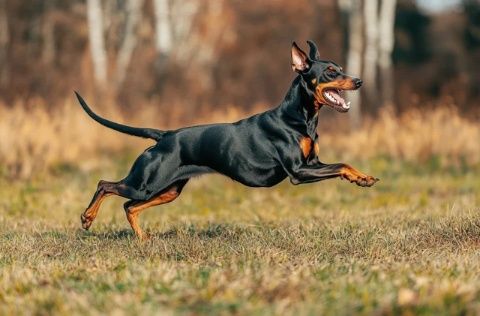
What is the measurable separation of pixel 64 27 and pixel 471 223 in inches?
1194

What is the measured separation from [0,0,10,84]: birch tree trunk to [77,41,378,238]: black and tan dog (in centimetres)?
2278

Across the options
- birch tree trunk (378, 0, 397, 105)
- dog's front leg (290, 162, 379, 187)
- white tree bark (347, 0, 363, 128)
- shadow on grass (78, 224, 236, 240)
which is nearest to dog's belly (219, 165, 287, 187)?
dog's front leg (290, 162, 379, 187)

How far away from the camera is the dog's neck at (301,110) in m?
7.16

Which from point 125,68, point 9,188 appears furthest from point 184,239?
point 125,68

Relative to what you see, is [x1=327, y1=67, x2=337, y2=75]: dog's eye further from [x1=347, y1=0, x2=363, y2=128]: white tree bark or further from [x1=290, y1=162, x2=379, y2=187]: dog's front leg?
[x1=347, y1=0, x2=363, y2=128]: white tree bark

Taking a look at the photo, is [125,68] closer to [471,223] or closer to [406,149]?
[406,149]

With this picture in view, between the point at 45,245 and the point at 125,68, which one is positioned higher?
the point at 125,68

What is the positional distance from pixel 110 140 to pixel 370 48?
9.37m

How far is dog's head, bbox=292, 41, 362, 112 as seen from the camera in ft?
23.4

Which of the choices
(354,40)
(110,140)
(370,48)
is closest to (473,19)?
(370,48)

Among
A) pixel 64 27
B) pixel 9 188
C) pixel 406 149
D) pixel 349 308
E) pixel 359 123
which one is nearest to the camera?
pixel 349 308

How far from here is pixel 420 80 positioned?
111ft

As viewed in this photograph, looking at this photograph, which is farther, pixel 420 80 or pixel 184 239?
Answer: pixel 420 80

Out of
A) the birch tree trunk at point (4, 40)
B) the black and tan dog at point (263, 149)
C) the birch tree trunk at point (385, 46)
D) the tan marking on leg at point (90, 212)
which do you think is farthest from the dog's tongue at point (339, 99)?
the birch tree trunk at point (4, 40)
